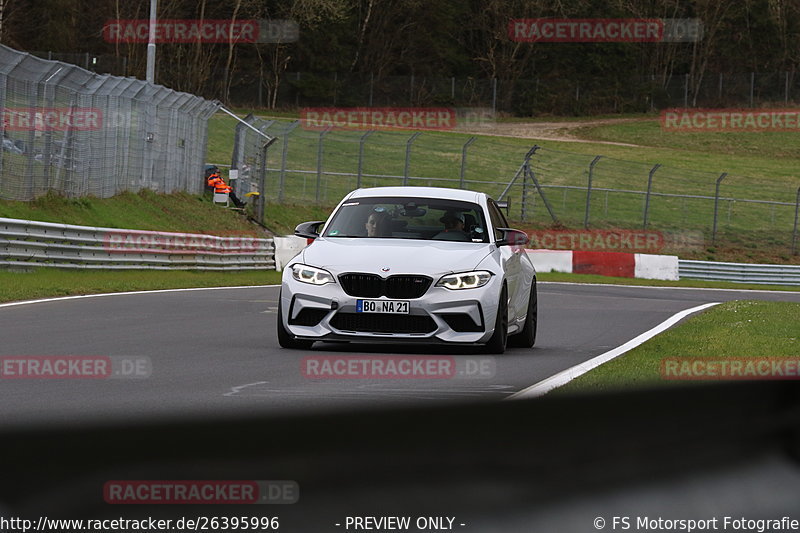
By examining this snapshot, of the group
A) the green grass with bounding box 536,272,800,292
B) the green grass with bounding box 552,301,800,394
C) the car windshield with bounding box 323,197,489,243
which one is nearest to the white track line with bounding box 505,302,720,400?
the green grass with bounding box 552,301,800,394

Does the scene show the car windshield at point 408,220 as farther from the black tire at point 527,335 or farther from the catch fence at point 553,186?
the catch fence at point 553,186

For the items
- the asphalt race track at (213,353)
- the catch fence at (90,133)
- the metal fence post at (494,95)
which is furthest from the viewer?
the metal fence post at (494,95)

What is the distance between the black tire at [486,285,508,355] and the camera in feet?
37.1

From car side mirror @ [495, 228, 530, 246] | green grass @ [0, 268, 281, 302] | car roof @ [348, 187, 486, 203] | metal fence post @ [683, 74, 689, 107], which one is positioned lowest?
green grass @ [0, 268, 281, 302]

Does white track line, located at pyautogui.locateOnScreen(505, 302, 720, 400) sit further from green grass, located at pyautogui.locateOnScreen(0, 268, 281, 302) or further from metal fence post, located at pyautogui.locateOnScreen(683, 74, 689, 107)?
metal fence post, located at pyautogui.locateOnScreen(683, 74, 689, 107)

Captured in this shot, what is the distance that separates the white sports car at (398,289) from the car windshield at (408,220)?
0.05ft

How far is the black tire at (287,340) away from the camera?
11.3 meters

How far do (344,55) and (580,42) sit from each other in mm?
16503

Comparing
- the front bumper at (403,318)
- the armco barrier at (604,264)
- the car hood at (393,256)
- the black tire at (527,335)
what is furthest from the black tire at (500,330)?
the armco barrier at (604,264)

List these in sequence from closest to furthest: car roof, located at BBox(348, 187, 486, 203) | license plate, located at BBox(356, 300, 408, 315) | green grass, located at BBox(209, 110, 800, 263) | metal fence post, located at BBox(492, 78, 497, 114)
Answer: license plate, located at BBox(356, 300, 408, 315) < car roof, located at BBox(348, 187, 486, 203) < green grass, located at BBox(209, 110, 800, 263) < metal fence post, located at BBox(492, 78, 497, 114)

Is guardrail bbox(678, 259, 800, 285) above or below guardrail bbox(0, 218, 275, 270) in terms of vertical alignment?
below

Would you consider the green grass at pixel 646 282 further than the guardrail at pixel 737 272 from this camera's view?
No

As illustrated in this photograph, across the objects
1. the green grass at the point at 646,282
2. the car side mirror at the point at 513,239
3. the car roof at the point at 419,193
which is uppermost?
the car roof at the point at 419,193

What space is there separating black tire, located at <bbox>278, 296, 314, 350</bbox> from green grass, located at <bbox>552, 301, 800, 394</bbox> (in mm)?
2614
